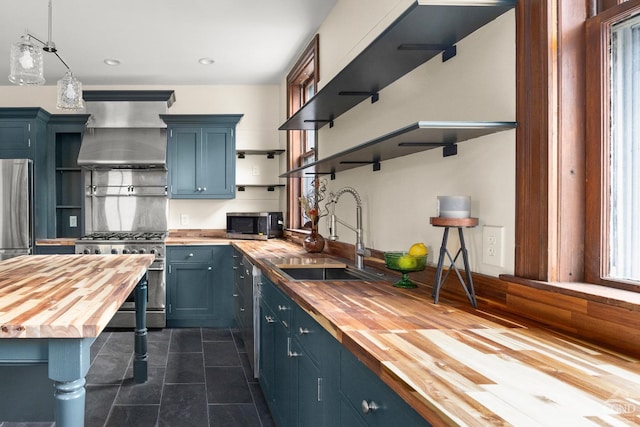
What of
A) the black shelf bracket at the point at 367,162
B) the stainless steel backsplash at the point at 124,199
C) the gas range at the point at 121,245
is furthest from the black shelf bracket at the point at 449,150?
the stainless steel backsplash at the point at 124,199

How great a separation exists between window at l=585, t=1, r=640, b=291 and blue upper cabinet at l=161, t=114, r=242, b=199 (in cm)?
407

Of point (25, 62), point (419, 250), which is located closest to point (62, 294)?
point (25, 62)

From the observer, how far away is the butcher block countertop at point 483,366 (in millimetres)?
724

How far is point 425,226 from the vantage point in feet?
6.75

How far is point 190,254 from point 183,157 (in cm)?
110

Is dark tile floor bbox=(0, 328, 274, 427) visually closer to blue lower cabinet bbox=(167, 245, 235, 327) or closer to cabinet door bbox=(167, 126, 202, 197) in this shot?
blue lower cabinet bbox=(167, 245, 235, 327)

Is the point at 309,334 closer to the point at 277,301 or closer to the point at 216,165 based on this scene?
the point at 277,301

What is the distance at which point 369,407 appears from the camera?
108 centimetres

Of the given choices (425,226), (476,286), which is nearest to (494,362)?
(476,286)

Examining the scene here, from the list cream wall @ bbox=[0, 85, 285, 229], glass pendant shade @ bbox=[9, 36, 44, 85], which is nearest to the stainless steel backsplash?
cream wall @ bbox=[0, 85, 285, 229]

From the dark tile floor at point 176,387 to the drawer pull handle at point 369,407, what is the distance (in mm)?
1656

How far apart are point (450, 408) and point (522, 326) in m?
0.66

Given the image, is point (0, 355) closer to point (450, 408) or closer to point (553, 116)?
point (450, 408)

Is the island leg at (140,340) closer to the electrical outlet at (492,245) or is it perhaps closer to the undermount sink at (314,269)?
the undermount sink at (314,269)
